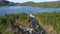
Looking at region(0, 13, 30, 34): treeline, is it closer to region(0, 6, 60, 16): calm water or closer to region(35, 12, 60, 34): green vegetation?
region(0, 6, 60, 16): calm water

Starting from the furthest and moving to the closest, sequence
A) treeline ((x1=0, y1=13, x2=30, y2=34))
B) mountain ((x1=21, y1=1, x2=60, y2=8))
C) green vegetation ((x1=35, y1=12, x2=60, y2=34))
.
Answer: mountain ((x1=21, y1=1, x2=60, y2=8)) → green vegetation ((x1=35, y1=12, x2=60, y2=34)) → treeline ((x1=0, y1=13, x2=30, y2=34))

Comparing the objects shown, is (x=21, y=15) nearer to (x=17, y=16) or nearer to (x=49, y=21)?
(x=17, y=16)

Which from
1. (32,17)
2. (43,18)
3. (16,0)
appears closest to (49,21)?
(43,18)

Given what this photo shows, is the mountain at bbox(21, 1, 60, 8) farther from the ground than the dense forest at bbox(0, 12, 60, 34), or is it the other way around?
the mountain at bbox(21, 1, 60, 8)

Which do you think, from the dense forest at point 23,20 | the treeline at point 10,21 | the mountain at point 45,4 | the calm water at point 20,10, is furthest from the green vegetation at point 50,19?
the treeline at point 10,21

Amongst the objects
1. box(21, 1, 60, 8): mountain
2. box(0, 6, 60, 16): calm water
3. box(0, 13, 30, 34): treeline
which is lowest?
box(0, 13, 30, 34): treeline

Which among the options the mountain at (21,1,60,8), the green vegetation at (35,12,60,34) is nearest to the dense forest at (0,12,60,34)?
the green vegetation at (35,12,60,34)

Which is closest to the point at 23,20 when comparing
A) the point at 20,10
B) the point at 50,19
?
the point at 20,10

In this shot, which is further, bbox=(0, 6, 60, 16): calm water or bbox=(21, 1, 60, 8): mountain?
bbox=(21, 1, 60, 8): mountain
